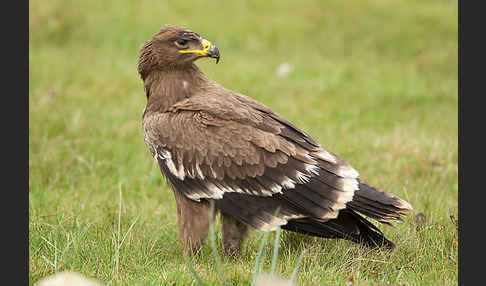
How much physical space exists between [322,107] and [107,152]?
3.57 meters

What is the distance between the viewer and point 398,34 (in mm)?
13094

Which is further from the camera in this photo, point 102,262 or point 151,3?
point 151,3

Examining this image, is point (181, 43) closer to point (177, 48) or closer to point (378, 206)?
point (177, 48)

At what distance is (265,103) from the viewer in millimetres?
9727

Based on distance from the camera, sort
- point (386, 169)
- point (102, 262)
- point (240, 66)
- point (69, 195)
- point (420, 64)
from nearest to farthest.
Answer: point (102, 262)
point (69, 195)
point (386, 169)
point (240, 66)
point (420, 64)

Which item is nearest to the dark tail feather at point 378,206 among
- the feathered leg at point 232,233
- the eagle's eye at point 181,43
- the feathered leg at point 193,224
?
the feathered leg at point 232,233

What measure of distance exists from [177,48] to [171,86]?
1.02 feet

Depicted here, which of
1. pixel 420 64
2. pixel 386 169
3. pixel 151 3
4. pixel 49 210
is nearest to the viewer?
pixel 49 210

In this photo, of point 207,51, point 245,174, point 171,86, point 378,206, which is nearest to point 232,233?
point 245,174

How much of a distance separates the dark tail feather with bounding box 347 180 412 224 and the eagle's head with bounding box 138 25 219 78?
5.25ft

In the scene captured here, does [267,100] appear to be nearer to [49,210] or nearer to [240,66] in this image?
[240,66]

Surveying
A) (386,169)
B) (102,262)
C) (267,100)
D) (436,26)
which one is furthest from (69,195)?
(436,26)

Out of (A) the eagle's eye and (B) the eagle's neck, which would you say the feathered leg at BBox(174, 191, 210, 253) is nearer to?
(B) the eagle's neck

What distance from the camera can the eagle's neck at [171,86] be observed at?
5.07 m
